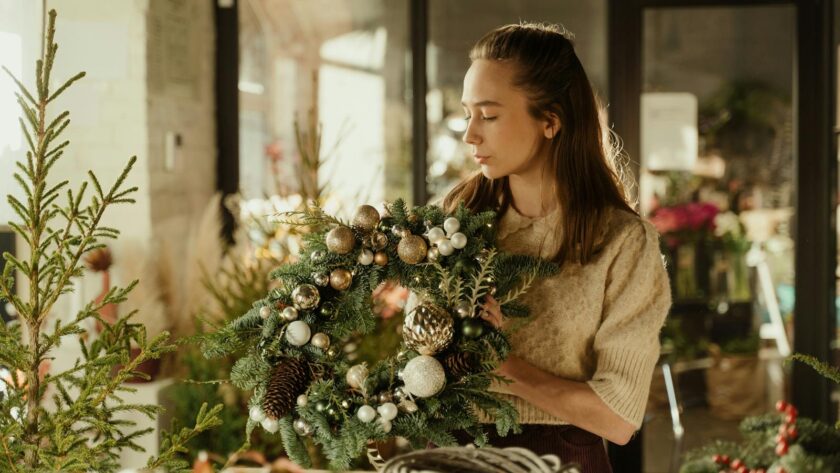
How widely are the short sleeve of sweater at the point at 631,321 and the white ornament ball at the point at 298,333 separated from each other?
56cm

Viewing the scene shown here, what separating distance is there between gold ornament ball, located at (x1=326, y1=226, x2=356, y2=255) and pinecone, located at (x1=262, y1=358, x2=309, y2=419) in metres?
0.20

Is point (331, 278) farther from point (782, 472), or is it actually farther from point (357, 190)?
point (357, 190)

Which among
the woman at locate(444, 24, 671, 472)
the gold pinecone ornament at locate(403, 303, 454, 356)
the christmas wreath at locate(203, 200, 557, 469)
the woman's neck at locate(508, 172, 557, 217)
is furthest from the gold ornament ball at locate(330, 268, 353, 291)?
the woman's neck at locate(508, 172, 557, 217)

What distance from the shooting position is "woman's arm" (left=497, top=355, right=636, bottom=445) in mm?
1719

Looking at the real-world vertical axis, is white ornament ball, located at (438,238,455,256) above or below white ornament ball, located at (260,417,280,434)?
above

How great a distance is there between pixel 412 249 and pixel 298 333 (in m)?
0.23

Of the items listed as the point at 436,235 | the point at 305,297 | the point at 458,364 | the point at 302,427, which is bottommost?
the point at 302,427

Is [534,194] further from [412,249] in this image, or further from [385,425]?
[385,425]

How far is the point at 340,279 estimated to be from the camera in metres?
1.60

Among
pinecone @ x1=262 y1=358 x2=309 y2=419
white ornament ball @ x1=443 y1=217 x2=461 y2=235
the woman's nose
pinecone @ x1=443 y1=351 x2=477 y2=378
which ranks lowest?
pinecone @ x1=262 y1=358 x2=309 y2=419

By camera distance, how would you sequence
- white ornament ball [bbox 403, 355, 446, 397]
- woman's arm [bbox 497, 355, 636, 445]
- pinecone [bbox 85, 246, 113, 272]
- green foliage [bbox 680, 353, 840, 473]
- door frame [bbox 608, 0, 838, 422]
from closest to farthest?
Answer: green foliage [bbox 680, 353, 840, 473]
white ornament ball [bbox 403, 355, 446, 397]
woman's arm [bbox 497, 355, 636, 445]
pinecone [bbox 85, 246, 113, 272]
door frame [bbox 608, 0, 838, 422]

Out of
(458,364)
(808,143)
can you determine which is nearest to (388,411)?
(458,364)

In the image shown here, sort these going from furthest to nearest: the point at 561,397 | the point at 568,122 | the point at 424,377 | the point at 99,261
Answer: the point at 99,261
the point at 568,122
the point at 561,397
the point at 424,377

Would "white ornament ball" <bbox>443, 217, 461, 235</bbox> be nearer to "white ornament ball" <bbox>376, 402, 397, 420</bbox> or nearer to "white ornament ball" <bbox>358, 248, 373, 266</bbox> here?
"white ornament ball" <bbox>358, 248, 373, 266</bbox>
